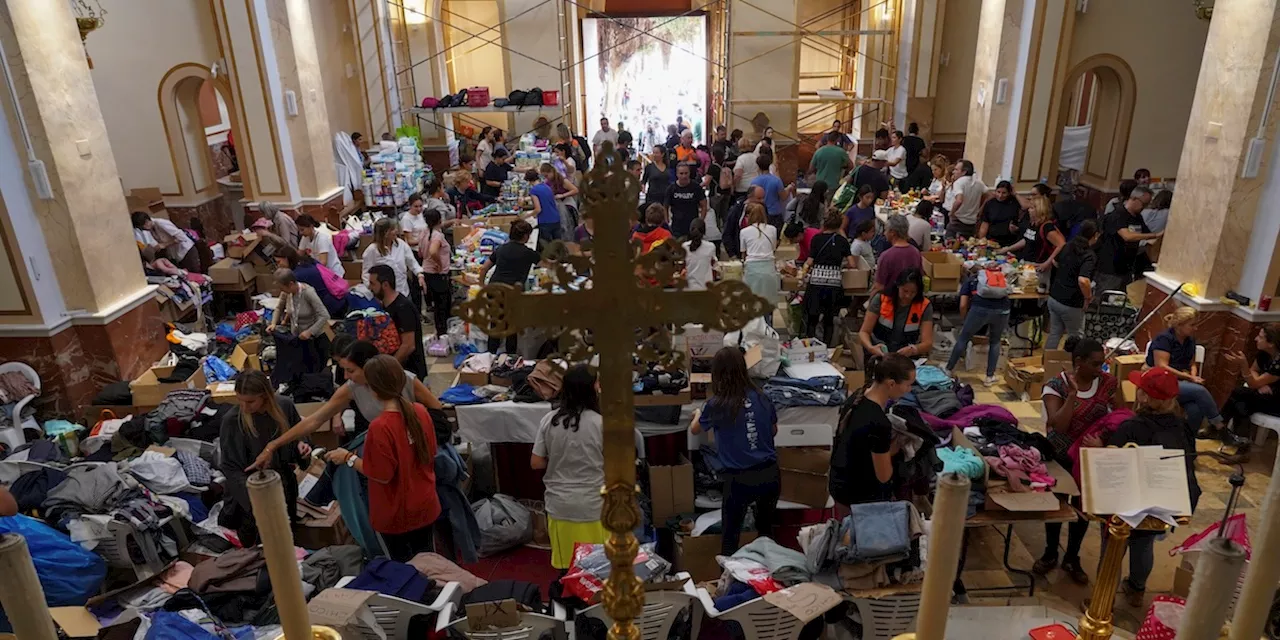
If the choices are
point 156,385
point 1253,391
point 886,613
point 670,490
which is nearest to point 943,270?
point 1253,391

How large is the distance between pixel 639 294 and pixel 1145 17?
13.0 meters

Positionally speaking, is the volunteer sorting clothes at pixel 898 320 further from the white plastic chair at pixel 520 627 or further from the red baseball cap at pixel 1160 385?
the white plastic chair at pixel 520 627

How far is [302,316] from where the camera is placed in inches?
270

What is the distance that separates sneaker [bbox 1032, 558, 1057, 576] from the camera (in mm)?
5270

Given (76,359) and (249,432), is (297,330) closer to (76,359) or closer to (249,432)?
(76,359)

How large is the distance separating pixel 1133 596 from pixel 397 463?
4.36 m

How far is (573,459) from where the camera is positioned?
180 inches

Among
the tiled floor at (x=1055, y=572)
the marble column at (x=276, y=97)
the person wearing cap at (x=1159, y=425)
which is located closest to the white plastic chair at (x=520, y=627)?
the tiled floor at (x=1055, y=572)

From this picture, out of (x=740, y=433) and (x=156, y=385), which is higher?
(x=740, y=433)

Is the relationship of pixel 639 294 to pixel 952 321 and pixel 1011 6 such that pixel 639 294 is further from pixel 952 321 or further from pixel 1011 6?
pixel 1011 6

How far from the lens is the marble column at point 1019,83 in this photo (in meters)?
10.8

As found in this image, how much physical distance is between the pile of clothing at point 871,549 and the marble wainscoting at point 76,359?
6.28 m

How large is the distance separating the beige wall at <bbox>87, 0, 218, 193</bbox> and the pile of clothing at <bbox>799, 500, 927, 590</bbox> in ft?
36.2

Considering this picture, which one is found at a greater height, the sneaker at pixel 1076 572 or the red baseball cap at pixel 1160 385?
the red baseball cap at pixel 1160 385
